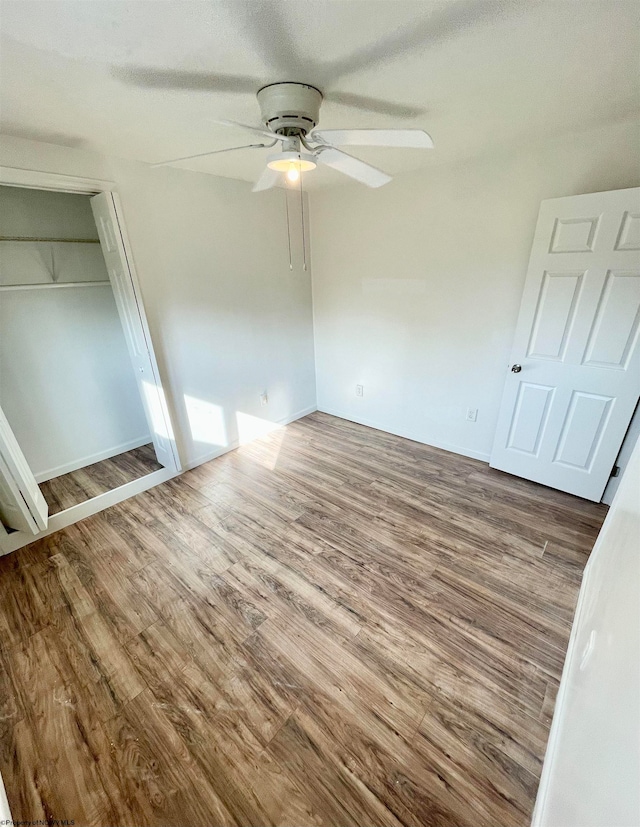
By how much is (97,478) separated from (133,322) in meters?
1.41

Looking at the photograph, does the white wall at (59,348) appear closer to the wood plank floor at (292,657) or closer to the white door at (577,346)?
the wood plank floor at (292,657)

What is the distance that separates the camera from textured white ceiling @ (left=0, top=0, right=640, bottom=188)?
3.31 ft

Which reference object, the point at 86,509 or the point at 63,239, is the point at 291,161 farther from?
the point at 86,509

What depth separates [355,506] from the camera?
2.52 meters

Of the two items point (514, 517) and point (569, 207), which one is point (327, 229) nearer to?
point (569, 207)

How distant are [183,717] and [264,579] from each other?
0.69 meters

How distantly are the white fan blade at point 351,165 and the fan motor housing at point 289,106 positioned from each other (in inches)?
4.9

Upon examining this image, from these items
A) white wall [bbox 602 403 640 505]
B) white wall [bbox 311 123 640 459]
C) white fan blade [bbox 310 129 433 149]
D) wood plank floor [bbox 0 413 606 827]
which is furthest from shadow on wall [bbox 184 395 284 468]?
white wall [bbox 602 403 640 505]

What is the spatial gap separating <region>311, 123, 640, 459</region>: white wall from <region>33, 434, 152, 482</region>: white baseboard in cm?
220

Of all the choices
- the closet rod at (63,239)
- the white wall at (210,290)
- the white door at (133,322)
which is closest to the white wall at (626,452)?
the white wall at (210,290)

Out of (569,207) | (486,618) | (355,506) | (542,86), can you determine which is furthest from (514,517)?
(542,86)

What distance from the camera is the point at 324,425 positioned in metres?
3.89

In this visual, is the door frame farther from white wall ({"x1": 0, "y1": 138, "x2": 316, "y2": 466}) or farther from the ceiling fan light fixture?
the ceiling fan light fixture

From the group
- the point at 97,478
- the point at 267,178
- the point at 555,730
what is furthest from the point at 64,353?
the point at 555,730
